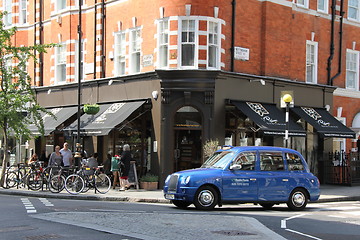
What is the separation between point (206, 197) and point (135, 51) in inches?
450

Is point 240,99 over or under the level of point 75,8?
under

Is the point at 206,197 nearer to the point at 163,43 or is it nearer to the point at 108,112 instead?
the point at 163,43

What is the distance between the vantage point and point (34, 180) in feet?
73.1

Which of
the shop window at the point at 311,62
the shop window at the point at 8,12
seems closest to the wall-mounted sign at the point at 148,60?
the shop window at the point at 311,62

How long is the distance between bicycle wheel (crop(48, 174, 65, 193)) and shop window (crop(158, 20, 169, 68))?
20.8ft

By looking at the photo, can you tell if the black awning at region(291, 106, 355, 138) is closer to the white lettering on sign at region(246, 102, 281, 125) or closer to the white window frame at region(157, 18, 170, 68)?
the white lettering on sign at region(246, 102, 281, 125)

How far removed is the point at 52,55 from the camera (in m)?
30.5

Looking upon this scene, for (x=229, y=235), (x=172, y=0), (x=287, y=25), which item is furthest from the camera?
(x=287, y=25)

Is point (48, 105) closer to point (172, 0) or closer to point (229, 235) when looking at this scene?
point (172, 0)

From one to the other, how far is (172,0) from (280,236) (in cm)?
1478

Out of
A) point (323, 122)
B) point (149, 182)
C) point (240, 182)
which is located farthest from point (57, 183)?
point (323, 122)

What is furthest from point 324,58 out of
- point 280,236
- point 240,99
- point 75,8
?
point 280,236

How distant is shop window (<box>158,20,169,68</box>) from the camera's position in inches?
931

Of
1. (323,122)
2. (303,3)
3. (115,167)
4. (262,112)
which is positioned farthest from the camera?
(303,3)
